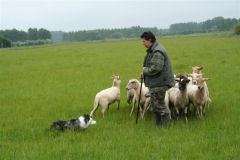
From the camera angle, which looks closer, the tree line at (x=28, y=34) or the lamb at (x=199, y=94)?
the lamb at (x=199, y=94)

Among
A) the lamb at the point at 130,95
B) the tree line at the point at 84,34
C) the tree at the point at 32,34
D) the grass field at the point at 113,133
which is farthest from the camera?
the tree at the point at 32,34

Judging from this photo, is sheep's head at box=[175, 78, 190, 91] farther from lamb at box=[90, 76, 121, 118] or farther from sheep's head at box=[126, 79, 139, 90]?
lamb at box=[90, 76, 121, 118]

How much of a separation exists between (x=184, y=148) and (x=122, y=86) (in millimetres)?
8592

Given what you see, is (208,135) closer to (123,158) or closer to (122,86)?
(123,158)

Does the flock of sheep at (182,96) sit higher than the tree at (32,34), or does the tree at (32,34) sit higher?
the tree at (32,34)

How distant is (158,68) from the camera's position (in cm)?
720

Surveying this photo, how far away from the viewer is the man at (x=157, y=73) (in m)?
7.24

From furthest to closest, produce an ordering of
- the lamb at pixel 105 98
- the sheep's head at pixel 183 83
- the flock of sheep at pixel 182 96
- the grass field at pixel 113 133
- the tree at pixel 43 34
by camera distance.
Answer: the tree at pixel 43 34 → the lamb at pixel 105 98 → the flock of sheep at pixel 182 96 → the sheep's head at pixel 183 83 → the grass field at pixel 113 133

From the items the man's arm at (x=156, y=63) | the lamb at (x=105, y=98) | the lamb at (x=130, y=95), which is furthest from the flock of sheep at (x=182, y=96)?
the man's arm at (x=156, y=63)

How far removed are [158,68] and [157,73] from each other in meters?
0.26

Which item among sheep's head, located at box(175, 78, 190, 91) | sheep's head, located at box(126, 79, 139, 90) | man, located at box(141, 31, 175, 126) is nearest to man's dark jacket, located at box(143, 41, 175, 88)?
man, located at box(141, 31, 175, 126)

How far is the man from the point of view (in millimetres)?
7242

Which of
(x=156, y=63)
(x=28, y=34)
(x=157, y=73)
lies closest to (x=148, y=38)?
(x=156, y=63)

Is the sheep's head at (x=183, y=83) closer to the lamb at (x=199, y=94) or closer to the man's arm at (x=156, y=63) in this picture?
the lamb at (x=199, y=94)
